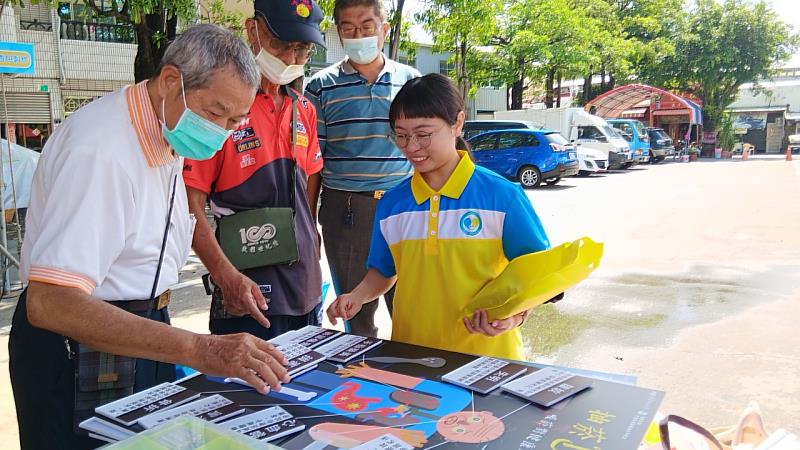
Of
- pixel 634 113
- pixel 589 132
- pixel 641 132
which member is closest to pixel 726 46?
pixel 634 113

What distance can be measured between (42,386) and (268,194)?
0.92 m

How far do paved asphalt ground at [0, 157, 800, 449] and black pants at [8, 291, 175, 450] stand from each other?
5.81 ft

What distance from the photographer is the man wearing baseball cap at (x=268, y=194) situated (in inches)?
85.9

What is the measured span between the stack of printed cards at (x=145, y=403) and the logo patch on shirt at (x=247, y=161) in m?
0.90

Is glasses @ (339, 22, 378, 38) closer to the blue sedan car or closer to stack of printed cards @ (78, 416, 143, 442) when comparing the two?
stack of printed cards @ (78, 416, 143, 442)

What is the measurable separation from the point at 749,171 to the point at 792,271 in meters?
15.5

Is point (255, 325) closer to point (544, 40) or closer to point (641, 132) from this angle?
point (544, 40)

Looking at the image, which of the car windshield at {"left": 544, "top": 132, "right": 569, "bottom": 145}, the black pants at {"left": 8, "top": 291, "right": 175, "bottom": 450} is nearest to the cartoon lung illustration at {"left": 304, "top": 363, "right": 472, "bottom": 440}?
the black pants at {"left": 8, "top": 291, "right": 175, "bottom": 450}

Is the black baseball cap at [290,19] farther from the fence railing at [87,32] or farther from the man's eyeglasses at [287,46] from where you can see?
the fence railing at [87,32]

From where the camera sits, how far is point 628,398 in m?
1.42

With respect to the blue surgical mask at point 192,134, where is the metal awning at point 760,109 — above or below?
above

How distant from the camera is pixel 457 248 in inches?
78.5

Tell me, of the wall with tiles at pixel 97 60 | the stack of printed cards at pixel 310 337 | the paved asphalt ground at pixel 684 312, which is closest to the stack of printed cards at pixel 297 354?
the stack of printed cards at pixel 310 337

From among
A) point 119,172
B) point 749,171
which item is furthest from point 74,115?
point 749,171
